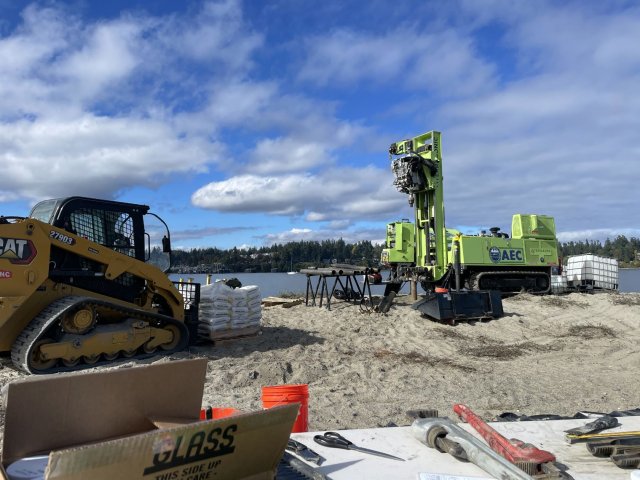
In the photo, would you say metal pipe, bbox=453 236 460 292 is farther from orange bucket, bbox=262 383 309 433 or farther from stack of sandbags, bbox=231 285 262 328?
orange bucket, bbox=262 383 309 433

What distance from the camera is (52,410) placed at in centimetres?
212

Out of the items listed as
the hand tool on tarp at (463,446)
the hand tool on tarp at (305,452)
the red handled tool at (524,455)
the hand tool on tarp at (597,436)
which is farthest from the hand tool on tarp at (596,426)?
the hand tool on tarp at (305,452)

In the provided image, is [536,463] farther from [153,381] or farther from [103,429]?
[103,429]

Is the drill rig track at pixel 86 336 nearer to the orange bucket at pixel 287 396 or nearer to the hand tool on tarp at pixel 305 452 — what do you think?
the orange bucket at pixel 287 396

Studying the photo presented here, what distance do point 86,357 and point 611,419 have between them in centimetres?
717

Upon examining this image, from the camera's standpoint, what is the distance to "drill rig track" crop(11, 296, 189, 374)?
7496mm

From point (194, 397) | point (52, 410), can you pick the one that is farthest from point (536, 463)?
point (52, 410)

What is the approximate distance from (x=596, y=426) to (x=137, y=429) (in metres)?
2.32

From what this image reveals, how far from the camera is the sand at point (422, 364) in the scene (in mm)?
6441

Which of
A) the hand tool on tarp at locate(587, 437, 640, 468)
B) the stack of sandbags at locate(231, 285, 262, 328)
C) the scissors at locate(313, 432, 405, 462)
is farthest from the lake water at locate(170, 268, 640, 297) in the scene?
the hand tool on tarp at locate(587, 437, 640, 468)

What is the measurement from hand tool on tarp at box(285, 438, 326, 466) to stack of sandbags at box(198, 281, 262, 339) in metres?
Answer: 7.45

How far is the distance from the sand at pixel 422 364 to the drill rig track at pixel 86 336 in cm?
35

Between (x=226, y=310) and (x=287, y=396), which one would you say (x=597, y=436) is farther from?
(x=226, y=310)

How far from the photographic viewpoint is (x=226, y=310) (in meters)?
10.1
